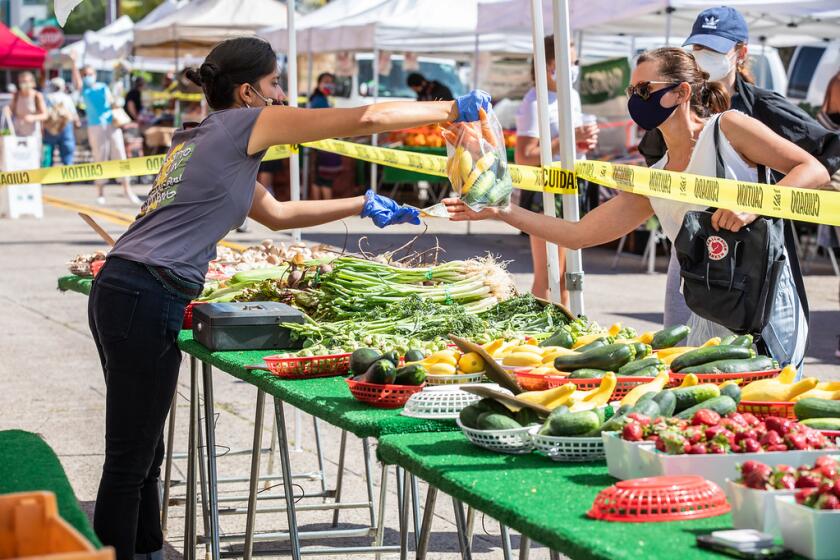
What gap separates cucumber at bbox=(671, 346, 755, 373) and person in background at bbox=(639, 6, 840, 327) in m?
1.75

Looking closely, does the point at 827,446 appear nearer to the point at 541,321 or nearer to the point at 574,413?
the point at 574,413

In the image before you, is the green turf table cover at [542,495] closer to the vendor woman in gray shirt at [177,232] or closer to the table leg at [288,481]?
the vendor woman in gray shirt at [177,232]

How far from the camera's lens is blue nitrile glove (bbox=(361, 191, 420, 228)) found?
4906mm

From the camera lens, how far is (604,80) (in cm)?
1650

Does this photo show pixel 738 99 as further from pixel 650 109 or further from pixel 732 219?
pixel 732 219

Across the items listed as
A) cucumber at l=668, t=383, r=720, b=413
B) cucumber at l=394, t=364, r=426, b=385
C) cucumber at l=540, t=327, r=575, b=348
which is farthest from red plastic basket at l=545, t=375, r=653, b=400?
cucumber at l=540, t=327, r=575, b=348

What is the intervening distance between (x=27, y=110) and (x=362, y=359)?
19.9 metres

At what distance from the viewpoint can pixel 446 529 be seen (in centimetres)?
601

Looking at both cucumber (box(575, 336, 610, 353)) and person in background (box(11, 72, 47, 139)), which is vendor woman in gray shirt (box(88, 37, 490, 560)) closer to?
cucumber (box(575, 336, 610, 353))

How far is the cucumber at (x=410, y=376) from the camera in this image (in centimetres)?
355

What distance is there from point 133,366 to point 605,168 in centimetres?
236

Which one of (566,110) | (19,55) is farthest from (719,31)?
(19,55)

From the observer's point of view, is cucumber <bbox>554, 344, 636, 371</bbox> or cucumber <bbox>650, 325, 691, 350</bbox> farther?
cucumber <bbox>650, 325, 691, 350</bbox>

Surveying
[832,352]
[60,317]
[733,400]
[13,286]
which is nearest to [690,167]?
[733,400]
